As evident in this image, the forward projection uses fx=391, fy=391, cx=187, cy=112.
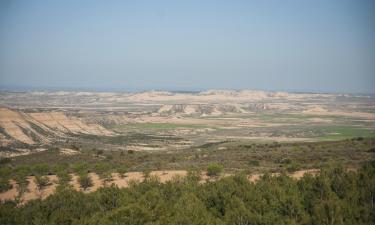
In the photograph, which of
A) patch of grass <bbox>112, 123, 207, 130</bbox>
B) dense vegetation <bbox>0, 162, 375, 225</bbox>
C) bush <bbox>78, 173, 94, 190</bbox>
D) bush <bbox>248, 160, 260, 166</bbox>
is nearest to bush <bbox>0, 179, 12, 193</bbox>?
bush <bbox>78, 173, 94, 190</bbox>

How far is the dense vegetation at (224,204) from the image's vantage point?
572 inches

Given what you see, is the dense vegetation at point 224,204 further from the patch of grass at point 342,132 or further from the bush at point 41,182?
the patch of grass at point 342,132

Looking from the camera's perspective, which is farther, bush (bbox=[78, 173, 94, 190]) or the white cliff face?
the white cliff face

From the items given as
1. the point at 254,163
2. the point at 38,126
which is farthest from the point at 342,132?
the point at 254,163

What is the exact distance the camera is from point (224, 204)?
55.4 ft

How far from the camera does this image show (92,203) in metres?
17.8

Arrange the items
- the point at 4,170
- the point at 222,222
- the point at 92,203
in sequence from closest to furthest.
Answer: the point at 222,222, the point at 92,203, the point at 4,170

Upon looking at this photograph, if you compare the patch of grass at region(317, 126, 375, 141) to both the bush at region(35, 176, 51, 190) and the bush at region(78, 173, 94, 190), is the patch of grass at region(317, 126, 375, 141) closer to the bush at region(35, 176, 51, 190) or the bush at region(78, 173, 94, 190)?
the bush at region(78, 173, 94, 190)

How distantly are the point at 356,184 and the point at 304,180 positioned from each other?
2.35m

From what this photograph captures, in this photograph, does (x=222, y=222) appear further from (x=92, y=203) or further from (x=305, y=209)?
(x=92, y=203)

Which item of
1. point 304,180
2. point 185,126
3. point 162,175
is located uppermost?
point 304,180

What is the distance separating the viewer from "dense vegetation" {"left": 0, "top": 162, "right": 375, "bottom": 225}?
572 inches

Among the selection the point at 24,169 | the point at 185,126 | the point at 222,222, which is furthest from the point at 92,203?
the point at 185,126

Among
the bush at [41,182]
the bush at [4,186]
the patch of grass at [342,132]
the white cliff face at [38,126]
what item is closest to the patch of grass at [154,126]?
the white cliff face at [38,126]
